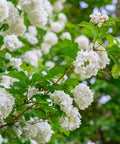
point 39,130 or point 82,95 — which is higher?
point 82,95

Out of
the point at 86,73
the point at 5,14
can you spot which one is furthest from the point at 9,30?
the point at 86,73

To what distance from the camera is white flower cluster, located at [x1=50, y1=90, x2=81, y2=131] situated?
59.2 inches

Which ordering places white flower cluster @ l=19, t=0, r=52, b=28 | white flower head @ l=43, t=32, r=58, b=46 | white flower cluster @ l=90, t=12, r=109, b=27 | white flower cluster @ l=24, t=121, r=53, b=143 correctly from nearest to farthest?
white flower cluster @ l=90, t=12, r=109, b=27
white flower cluster @ l=24, t=121, r=53, b=143
white flower cluster @ l=19, t=0, r=52, b=28
white flower head @ l=43, t=32, r=58, b=46

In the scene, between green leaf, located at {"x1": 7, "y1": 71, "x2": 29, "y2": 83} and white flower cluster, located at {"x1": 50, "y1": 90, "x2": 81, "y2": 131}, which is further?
white flower cluster, located at {"x1": 50, "y1": 90, "x2": 81, "y2": 131}

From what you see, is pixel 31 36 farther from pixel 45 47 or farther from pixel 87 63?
pixel 87 63

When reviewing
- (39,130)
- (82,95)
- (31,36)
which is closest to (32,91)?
(82,95)

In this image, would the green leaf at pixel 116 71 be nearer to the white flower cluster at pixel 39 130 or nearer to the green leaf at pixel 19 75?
the green leaf at pixel 19 75

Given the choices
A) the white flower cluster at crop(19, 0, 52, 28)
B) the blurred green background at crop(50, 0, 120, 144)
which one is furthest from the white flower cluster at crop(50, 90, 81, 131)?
the blurred green background at crop(50, 0, 120, 144)

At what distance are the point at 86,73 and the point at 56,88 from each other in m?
0.23

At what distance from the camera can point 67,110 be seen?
1.53 metres

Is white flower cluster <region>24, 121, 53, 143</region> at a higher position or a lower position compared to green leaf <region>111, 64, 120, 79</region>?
lower

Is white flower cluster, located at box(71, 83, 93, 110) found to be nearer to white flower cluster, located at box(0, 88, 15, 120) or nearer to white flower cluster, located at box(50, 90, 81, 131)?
white flower cluster, located at box(50, 90, 81, 131)

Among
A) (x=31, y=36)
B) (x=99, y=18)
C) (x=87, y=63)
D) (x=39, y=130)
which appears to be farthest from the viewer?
(x=31, y=36)

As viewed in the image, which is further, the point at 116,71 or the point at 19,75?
the point at 116,71
